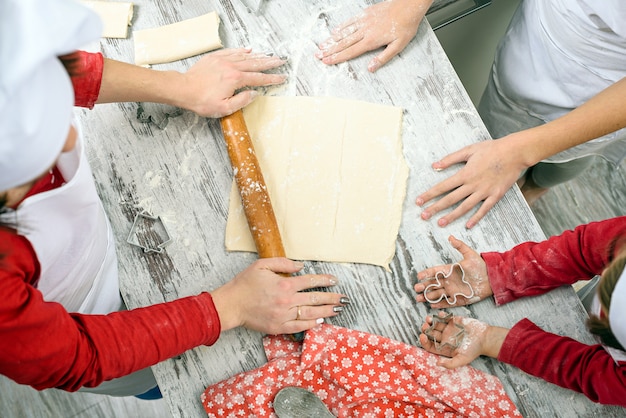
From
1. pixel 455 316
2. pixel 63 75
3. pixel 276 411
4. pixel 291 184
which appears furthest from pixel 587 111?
pixel 63 75

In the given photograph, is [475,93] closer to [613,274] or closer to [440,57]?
[440,57]

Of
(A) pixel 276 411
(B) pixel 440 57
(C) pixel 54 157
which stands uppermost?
(C) pixel 54 157

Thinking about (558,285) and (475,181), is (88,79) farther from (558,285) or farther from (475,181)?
(558,285)

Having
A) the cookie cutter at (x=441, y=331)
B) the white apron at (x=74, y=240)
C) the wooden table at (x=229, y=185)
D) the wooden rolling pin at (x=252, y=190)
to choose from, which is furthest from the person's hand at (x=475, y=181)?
the white apron at (x=74, y=240)

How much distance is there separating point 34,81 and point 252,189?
1.47ft

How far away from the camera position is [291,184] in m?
0.96

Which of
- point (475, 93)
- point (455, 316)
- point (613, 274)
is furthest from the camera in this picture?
point (475, 93)

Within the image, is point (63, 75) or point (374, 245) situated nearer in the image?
point (63, 75)

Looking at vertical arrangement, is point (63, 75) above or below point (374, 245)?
above

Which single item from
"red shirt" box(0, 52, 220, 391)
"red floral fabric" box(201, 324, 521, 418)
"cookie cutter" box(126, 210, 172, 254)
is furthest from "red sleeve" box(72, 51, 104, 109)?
"red floral fabric" box(201, 324, 521, 418)

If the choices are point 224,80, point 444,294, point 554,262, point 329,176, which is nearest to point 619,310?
point 554,262

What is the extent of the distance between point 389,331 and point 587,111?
55 centimetres

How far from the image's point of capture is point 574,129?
0.97 m

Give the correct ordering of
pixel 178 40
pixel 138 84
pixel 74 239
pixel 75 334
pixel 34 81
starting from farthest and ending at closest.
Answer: pixel 178 40 < pixel 138 84 < pixel 74 239 < pixel 75 334 < pixel 34 81
